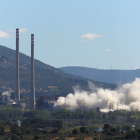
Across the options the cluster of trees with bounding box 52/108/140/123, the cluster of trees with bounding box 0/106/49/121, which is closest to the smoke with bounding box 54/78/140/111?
the cluster of trees with bounding box 0/106/49/121

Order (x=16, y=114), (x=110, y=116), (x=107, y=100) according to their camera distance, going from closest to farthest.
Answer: (x=110, y=116) < (x=16, y=114) < (x=107, y=100)

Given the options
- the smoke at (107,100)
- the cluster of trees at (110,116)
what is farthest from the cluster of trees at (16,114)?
the smoke at (107,100)

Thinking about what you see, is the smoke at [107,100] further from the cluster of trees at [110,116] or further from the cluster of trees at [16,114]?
the cluster of trees at [110,116]

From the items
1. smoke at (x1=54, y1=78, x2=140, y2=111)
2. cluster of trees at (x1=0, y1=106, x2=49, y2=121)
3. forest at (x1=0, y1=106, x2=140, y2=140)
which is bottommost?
forest at (x1=0, y1=106, x2=140, y2=140)

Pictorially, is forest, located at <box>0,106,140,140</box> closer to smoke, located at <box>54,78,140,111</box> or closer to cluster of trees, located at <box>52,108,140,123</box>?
cluster of trees, located at <box>52,108,140,123</box>

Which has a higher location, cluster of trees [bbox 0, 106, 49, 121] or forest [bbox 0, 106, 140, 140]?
cluster of trees [bbox 0, 106, 49, 121]

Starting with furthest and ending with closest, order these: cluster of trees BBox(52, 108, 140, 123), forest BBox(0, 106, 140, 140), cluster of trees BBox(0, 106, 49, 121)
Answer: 1. cluster of trees BBox(0, 106, 49, 121)
2. cluster of trees BBox(52, 108, 140, 123)
3. forest BBox(0, 106, 140, 140)

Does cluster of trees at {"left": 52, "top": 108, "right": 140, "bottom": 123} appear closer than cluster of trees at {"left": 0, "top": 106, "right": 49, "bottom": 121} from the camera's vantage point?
Yes

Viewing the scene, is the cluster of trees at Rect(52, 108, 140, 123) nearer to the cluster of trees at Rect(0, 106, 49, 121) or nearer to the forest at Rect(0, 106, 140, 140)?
the forest at Rect(0, 106, 140, 140)

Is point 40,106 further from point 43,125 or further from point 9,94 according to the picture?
point 43,125

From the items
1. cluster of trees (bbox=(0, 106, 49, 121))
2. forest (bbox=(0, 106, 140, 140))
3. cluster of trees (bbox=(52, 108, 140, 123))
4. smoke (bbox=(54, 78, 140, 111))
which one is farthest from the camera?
smoke (bbox=(54, 78, 140, 111))

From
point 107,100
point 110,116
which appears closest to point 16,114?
point 110,116

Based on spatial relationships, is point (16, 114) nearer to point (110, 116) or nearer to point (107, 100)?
point (110, 116)

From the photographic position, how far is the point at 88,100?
14138 centimetres
